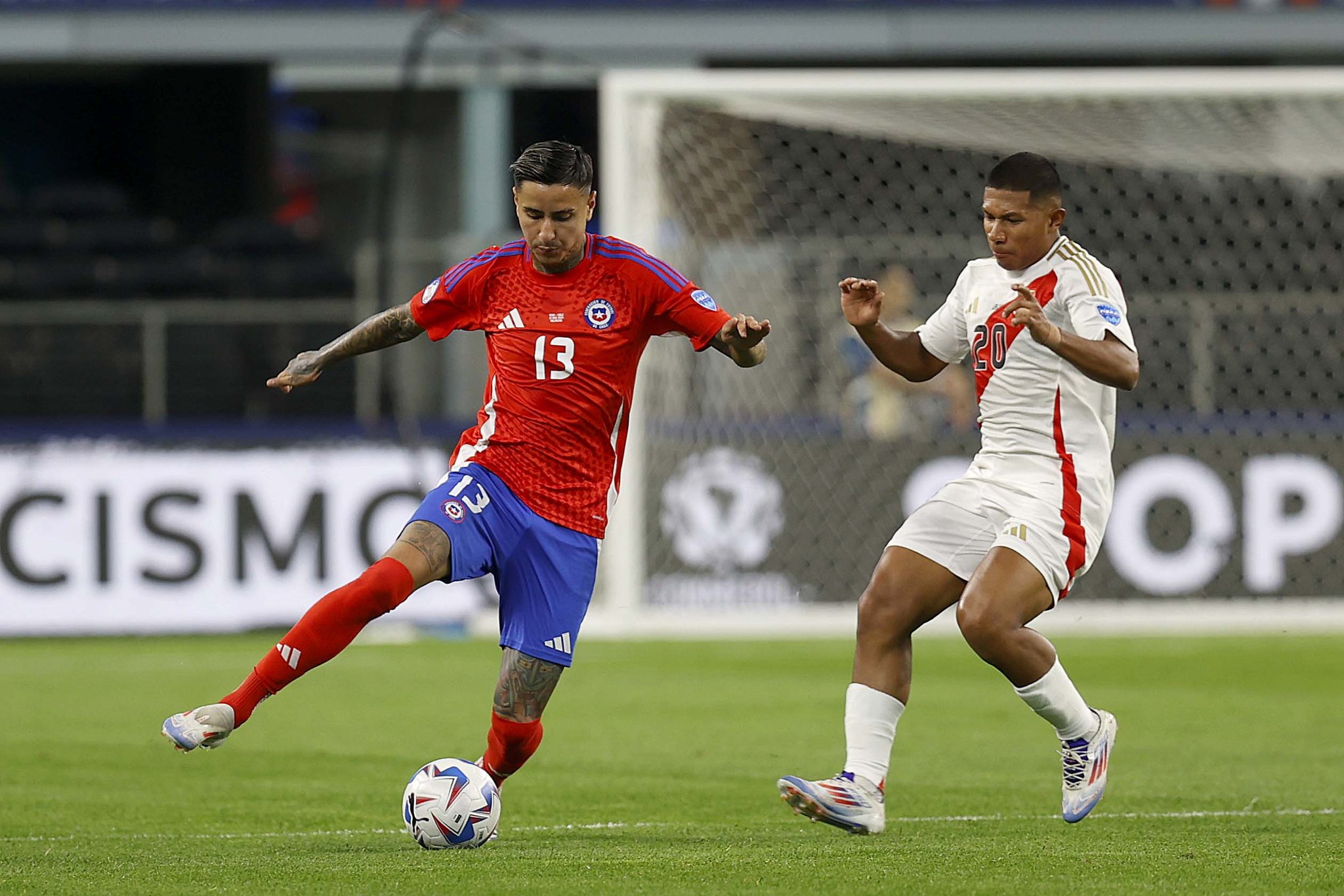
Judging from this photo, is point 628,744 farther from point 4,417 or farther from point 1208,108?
point 4,417

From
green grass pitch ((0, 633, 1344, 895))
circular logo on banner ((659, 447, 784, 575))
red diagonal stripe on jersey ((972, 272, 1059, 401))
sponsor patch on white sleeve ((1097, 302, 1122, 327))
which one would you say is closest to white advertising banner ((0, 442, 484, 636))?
green grass pitch ((0, 633, 1344, 895))

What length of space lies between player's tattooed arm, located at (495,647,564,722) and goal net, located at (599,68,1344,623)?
6.56 meters

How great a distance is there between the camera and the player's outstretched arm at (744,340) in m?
5.85

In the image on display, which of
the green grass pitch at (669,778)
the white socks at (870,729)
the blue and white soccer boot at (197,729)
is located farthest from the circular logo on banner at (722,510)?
the blue and white soccer boot at (197,729)

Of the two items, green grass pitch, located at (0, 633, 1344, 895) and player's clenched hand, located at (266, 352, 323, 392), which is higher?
player's clenched hand, located at (266, 352, 323, 392)

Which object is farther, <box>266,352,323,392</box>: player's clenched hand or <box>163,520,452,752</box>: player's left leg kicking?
<box>266,352,323,392</box>: player's clenched hand

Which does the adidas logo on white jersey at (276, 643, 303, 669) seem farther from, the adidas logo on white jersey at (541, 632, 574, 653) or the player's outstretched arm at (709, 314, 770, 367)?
the player's outstretched arm at (709, 314, 770, 367)

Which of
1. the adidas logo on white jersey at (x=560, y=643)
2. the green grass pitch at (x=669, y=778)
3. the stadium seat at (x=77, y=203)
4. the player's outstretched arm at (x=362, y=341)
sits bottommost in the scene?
the green grass pitch at (x=669, y=778)

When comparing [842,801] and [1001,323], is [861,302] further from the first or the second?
[842,801]

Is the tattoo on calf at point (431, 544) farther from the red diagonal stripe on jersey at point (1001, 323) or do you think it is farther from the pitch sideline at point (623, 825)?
the red diagonal stripe on jersey at point (1001, 323)

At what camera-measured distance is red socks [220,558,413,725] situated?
5.54 meters

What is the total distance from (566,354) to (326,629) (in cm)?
110

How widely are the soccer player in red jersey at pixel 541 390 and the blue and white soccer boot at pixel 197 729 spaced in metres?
0.78

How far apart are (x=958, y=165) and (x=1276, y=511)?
3.19 meters
